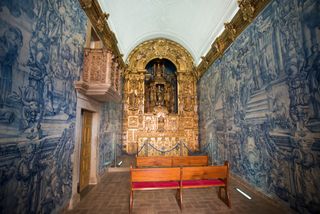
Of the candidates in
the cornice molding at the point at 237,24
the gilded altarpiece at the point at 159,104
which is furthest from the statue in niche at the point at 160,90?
the cornice molding at the point at 237,24

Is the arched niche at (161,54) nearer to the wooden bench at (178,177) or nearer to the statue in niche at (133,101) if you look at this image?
the statue in niche at (133,101)

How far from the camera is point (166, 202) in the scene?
136 inches

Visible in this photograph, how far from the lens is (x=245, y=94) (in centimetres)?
450

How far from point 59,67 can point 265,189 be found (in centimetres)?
553

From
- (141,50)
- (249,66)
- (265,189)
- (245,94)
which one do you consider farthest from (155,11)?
(265,189)

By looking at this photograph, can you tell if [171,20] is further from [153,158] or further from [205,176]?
[205,176]

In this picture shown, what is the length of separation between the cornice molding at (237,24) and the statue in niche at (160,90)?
3871mm

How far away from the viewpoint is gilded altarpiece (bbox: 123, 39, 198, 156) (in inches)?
365

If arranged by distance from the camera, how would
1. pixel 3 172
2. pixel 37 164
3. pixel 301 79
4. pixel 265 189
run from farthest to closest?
pixel 265 189 < pixel 301 79 < pixel 37 164 < pixel 3 172

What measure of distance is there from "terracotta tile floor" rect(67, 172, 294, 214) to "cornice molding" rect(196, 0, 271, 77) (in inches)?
193

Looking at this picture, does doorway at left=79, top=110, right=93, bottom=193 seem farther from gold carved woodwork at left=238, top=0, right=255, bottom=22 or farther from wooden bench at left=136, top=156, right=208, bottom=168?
gold carved woodwork at left=238, top=0, right=255, bottom=22

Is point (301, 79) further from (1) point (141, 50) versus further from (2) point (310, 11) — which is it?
(1) point (141, 50)

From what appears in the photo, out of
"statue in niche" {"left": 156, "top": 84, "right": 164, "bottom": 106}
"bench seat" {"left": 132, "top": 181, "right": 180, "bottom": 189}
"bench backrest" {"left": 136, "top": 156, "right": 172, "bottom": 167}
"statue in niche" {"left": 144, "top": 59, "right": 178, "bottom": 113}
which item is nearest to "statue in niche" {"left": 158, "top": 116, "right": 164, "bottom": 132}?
"statue in niche" {"left": 144, "top": 59, "right": 178, "bottom": 113}

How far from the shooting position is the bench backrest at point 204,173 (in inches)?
127
